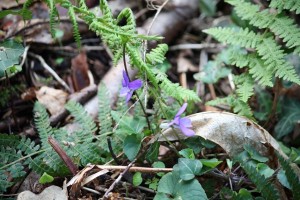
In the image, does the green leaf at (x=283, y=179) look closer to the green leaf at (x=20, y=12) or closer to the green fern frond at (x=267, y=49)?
the green fern frond at (x=267, y=49)

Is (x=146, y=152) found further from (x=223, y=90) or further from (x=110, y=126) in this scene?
(x=223, y=90)

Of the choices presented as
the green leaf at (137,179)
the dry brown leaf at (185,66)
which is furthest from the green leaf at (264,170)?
the dry brown leaf at (185,66)

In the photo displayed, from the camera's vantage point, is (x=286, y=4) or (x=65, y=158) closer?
(x=65, y=158)

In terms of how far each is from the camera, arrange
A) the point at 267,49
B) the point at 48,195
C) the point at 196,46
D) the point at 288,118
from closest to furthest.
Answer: the point at 48,195 < the point at 267,49 < the point at 288,118 < the point at 196,46

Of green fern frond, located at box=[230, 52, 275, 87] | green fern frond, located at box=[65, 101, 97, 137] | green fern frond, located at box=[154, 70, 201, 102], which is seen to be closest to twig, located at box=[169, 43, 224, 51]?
green fern frond, located at box=[230, 52, 275, 87]

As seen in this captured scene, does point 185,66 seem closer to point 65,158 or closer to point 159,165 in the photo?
point 159,165

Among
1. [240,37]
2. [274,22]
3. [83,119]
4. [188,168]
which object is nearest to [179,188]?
[188,168]
